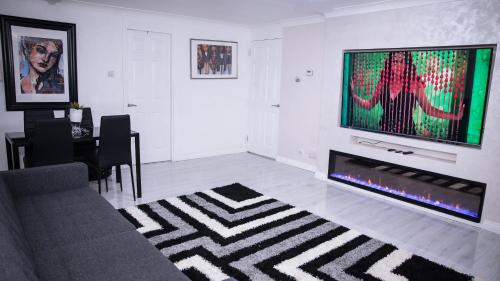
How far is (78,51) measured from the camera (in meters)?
4.68

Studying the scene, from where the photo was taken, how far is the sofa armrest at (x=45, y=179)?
2.68m

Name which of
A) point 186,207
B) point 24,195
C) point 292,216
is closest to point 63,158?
point 24,195

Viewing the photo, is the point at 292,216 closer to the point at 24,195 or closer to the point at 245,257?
the point at 245,257

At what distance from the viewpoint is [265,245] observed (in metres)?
2.95

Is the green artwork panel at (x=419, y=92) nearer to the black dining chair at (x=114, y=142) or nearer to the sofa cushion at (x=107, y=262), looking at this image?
the black dining chair at (x=114, y=142)

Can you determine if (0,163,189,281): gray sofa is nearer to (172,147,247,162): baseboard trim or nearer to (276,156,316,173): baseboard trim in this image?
(172,147,247,162): baseboard trim

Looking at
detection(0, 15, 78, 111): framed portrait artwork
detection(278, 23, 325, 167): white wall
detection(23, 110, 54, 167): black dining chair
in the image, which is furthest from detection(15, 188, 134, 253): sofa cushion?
detection(278, 23, 325, 167): white wall

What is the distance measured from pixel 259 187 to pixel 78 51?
2.96 meters

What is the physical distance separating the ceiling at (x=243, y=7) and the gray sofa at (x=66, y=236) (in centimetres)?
246

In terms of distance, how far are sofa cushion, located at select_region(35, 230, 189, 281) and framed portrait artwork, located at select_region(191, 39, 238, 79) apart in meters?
4.12

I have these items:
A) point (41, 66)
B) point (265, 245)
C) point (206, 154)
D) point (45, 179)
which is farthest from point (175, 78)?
point (265, 245)

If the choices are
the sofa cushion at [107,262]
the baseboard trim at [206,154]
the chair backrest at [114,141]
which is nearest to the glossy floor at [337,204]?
the baseboard trim at [206,154]

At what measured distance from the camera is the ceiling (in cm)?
414

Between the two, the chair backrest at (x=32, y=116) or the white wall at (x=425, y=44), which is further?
the chair backrest at (x=32, y=116)
